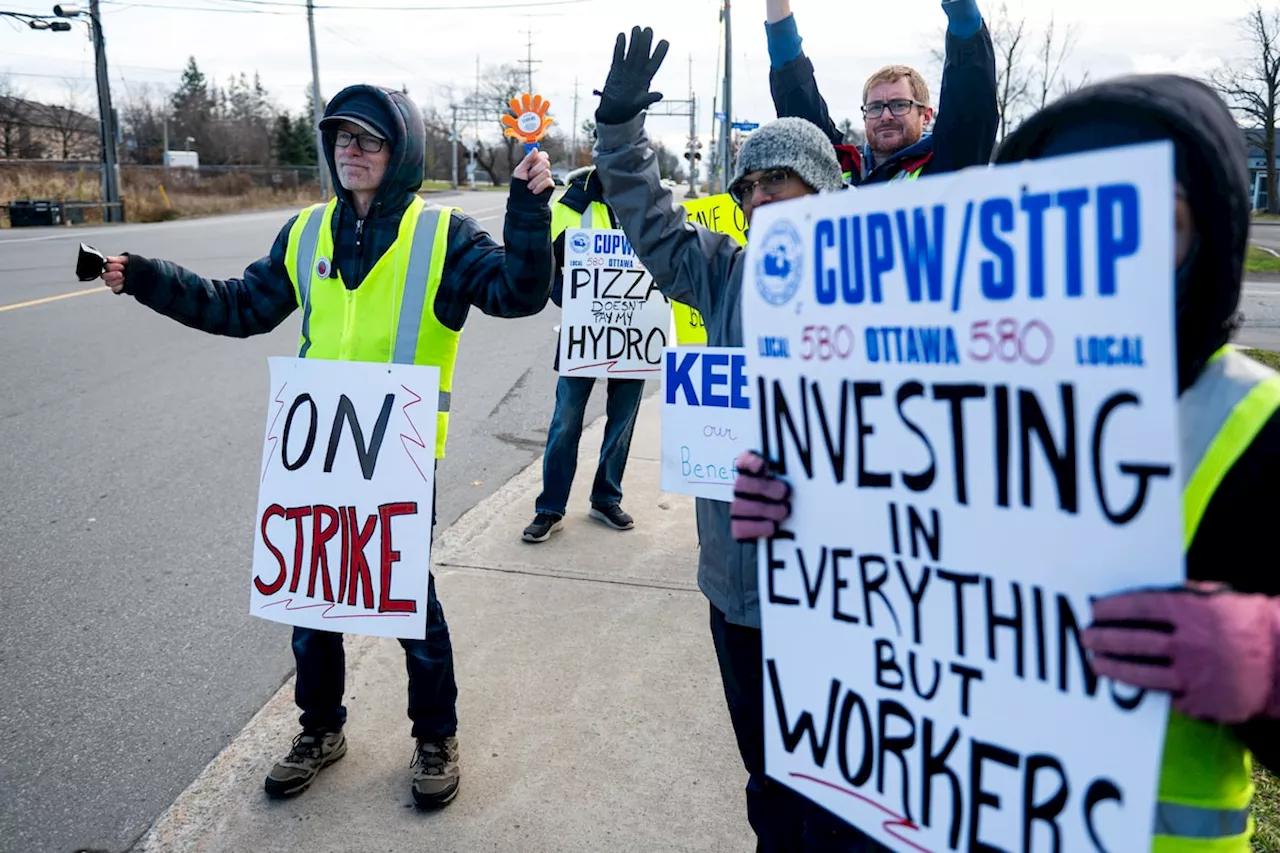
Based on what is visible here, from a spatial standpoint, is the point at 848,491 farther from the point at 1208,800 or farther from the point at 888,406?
the point at 1208,800

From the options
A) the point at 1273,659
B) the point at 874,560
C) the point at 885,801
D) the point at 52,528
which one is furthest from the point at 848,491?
the point at 52,528

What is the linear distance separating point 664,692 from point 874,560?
6.99ft

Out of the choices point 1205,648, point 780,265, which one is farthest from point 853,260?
point 1205,648

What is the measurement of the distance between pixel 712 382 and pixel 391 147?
3.75ft

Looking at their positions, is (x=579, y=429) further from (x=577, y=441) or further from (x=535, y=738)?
(x=535, y=738)

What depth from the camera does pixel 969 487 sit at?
1.42 meters

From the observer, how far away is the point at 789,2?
361 centimetres

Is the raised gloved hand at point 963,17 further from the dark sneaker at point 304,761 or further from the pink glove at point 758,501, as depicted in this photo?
the dark sneaker at point 304,761

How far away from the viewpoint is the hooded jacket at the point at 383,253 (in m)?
2.80

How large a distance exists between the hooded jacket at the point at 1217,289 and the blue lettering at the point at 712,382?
5.07 ft

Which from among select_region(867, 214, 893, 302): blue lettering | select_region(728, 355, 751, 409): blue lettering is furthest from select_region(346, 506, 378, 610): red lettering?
select_region(867, 214, 893, 302): blue lettering

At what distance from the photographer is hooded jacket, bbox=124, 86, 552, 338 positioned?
2.80 metres

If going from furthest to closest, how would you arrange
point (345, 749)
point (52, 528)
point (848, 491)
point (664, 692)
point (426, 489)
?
point (52, 528) → point (664, 692) → point (345, 749) → point (426, 489) → point (848, 491)

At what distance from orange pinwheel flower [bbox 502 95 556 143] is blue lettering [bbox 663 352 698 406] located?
782mm
